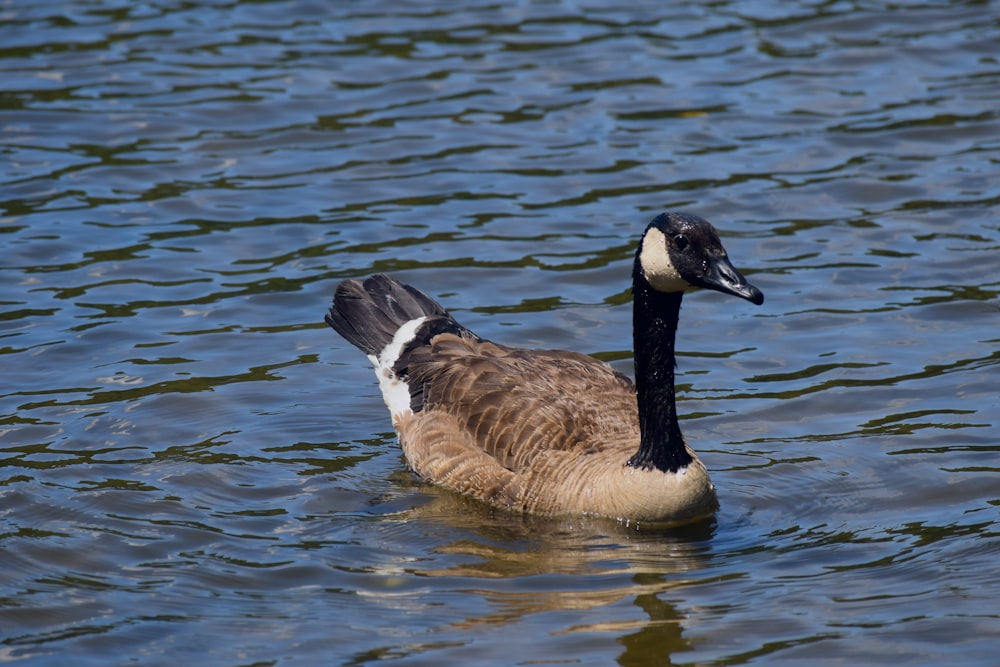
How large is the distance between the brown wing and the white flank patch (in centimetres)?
17

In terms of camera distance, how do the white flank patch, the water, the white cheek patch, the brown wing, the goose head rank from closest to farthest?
the water < the goose head < the white cheek patch < the brown wing < the white flank patch

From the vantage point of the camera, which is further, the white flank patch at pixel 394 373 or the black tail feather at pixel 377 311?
the black tail feather at pixel 377 311

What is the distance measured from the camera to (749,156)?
1459cm

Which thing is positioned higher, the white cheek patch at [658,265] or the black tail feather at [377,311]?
the white cheek patch at [658,265]

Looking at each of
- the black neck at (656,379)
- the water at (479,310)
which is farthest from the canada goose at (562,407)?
the water at (479,310)

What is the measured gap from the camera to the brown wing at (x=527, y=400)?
30.0 feet

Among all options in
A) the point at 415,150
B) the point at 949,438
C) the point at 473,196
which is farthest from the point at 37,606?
the point at 415,150

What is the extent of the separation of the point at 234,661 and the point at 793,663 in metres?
2.57

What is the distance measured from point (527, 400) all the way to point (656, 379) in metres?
0.88

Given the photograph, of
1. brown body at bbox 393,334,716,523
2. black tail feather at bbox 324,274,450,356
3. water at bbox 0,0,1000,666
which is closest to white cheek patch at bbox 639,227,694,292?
brown body at bbox 393,334,716,523

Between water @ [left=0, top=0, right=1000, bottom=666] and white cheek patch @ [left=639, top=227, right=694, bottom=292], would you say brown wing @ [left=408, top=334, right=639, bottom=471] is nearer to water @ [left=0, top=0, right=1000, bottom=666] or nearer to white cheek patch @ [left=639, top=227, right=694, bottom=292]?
water @ [left=0, top=0, right=1000, bottom=666]

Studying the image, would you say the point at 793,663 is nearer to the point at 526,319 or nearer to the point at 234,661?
the point at 234,661

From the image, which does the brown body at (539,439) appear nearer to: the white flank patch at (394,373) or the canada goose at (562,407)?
the canada goose at (562,407)

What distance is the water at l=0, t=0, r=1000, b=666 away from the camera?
24.8 ft
